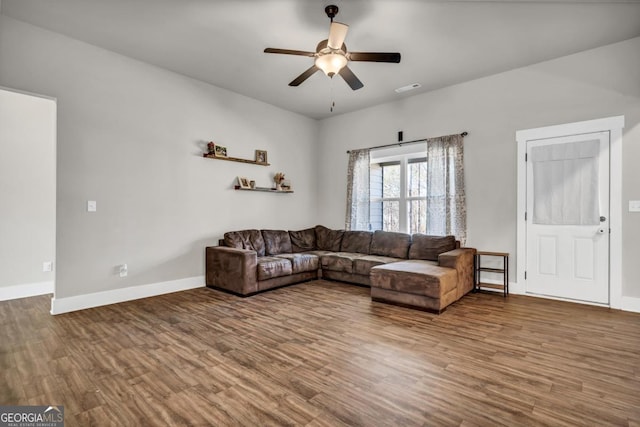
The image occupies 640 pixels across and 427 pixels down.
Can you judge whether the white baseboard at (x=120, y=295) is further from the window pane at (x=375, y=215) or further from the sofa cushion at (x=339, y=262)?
the window pane at (x=375, y=215)

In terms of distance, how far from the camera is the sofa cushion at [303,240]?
230 inches

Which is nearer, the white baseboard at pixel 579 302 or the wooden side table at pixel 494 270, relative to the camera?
the white baseboard at pixel 579 302

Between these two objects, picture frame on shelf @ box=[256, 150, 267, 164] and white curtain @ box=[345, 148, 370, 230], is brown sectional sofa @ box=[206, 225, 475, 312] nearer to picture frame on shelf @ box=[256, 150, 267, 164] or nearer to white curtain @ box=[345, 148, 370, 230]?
white curtain @ box=[345, 148, 370, 230]

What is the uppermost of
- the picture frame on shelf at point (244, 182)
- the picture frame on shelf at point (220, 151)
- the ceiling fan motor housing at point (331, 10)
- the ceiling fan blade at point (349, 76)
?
the ceiling fan motor housing at point (331, 10)

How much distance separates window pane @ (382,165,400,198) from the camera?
5637 millimetres

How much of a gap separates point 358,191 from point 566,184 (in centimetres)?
315

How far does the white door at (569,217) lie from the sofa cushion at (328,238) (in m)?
3.01

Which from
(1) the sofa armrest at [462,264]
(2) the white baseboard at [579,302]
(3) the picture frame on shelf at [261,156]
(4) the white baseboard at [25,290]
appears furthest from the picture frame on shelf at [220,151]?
(2) the white baseboard at [579,302]

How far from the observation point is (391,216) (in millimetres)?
5695

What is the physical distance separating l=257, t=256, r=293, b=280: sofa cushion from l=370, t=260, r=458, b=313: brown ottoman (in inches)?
53.3

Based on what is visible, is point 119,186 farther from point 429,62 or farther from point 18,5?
point 429,62

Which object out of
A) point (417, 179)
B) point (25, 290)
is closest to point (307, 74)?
point (417, 179)

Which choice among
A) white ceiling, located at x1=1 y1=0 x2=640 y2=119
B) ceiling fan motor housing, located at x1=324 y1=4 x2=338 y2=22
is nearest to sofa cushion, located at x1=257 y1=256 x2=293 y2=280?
white ceiling, located at x1=1 y1=0 x2=640 y2=119

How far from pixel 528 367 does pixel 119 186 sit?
4.67 metres
